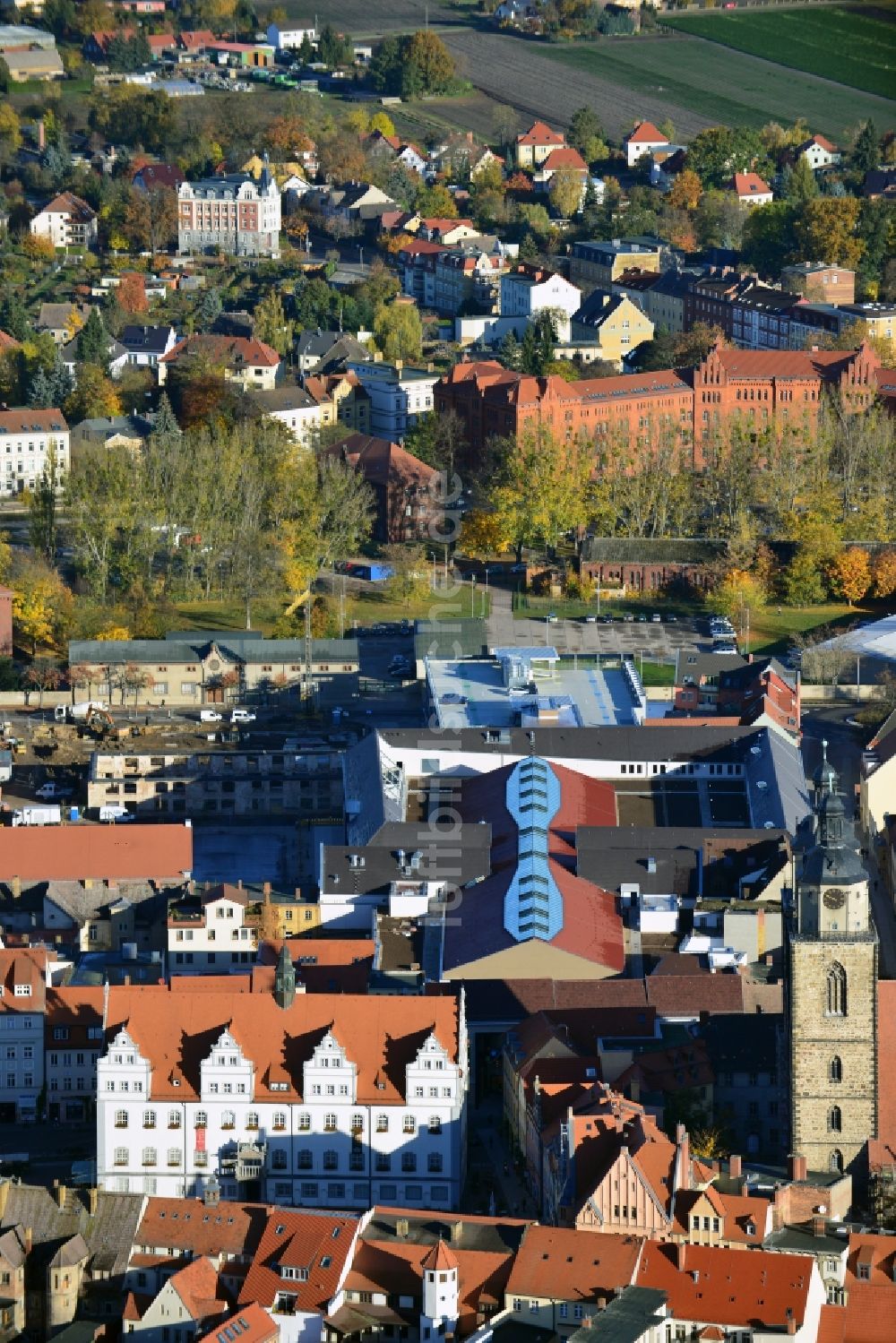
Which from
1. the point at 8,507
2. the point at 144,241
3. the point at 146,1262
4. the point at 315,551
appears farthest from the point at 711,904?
the point at 144,241

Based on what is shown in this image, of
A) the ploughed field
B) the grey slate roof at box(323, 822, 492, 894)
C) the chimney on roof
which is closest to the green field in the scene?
the ploughed field

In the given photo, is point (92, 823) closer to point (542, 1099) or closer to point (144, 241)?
point (542, 1099)

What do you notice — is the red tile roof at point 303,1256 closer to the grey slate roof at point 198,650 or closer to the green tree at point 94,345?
the grey slate roof at point 198,650

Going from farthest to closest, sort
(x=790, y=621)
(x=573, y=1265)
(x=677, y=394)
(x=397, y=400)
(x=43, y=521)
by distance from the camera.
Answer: (x=397, y=400) → (x=677, y=394) → (x=43, y=521) → (x=790, y=621) → (x=573, y=1265)

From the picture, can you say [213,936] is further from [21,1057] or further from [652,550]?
[652,550]

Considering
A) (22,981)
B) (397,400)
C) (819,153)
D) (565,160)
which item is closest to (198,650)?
(397,400)

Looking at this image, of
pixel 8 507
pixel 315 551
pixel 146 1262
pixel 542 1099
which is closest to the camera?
pixel 146 1262
